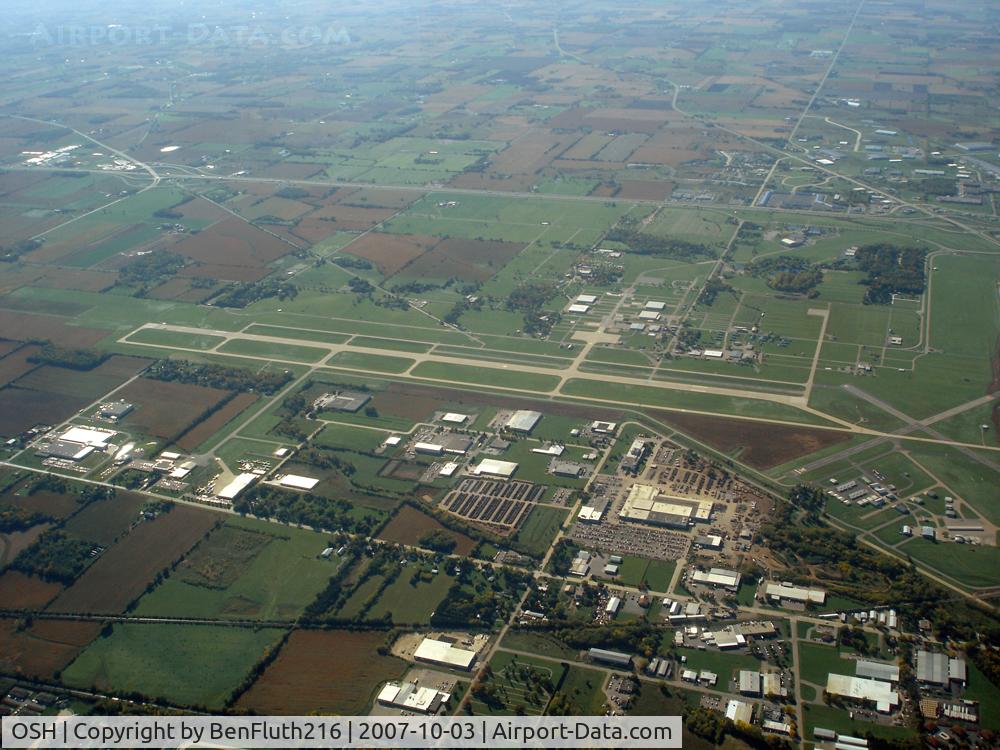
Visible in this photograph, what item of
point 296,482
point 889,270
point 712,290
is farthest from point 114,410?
point 889,270

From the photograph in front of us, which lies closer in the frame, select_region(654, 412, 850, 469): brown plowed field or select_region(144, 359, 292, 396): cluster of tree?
select_region(654, 412, 850, 469): brown plowed field

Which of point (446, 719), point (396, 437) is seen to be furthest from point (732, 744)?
point (396, 437)

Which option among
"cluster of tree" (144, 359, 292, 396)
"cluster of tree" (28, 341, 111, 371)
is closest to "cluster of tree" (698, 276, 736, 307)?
"cluster of tree" (144, 359, 292, 396)

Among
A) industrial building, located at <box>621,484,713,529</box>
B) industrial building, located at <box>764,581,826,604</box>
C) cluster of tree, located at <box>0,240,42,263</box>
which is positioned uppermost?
industrial building, located at <box>764,581,826,604</box>

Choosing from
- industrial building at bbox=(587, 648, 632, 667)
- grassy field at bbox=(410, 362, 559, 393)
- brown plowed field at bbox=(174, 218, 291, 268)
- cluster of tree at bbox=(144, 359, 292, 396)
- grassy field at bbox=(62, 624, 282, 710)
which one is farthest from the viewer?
brown plowed field at bbox=(174, 218, 291, 268)

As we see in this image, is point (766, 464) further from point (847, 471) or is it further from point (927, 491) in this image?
point (927, 491)

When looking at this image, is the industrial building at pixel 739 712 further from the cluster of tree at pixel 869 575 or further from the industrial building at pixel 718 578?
the cluster of tree at pixel 869 575

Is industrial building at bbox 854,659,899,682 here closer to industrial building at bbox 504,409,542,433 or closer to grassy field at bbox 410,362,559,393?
industrial building at bbox 504,409,542,433

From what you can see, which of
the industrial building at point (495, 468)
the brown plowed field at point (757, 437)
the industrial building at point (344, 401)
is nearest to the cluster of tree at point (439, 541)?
the industrial building at point (495, 468)
